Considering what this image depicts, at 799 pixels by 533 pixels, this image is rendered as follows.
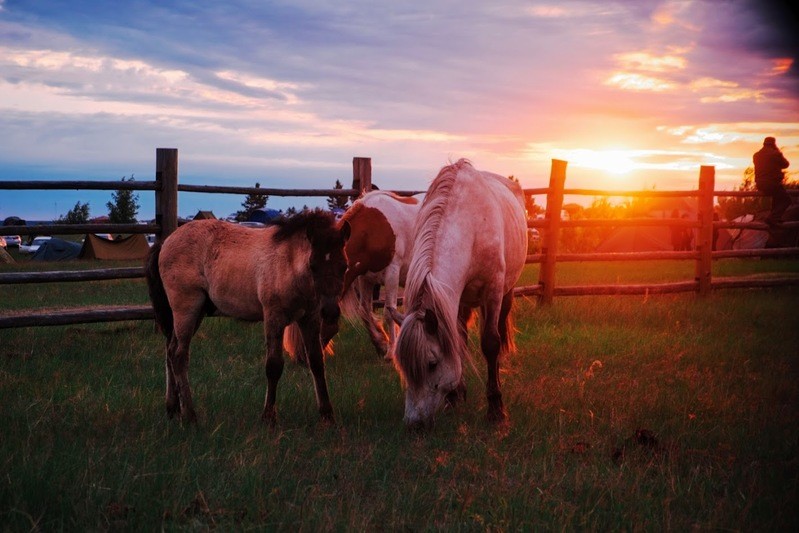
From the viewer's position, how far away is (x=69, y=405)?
523 cm

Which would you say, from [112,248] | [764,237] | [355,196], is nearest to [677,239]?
[764,237]

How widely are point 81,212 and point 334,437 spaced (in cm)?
5164

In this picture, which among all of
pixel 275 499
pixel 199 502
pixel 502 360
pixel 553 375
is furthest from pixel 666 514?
pixel 502 360

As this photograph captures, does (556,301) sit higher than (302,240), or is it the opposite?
(302,240)

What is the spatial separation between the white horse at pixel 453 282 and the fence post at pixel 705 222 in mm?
6474

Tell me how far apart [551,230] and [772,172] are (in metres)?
4.06

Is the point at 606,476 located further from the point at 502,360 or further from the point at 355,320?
the point at 355,320

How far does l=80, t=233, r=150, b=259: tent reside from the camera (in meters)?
26.2

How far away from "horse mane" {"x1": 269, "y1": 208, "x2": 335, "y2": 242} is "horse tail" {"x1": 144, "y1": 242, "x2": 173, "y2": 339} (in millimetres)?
1008

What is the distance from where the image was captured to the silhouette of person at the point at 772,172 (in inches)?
456

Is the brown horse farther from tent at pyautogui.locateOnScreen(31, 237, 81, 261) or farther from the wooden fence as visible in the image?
tent at pyautogui.locateOnScreen(31, 237, 81, 261)

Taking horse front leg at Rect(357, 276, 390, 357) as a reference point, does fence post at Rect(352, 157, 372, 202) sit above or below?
above

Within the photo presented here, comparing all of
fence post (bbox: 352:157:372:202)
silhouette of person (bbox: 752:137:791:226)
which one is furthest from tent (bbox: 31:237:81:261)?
silhouette of person (bbox: 752:137:791:226)

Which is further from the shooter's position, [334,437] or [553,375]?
[553,375]
